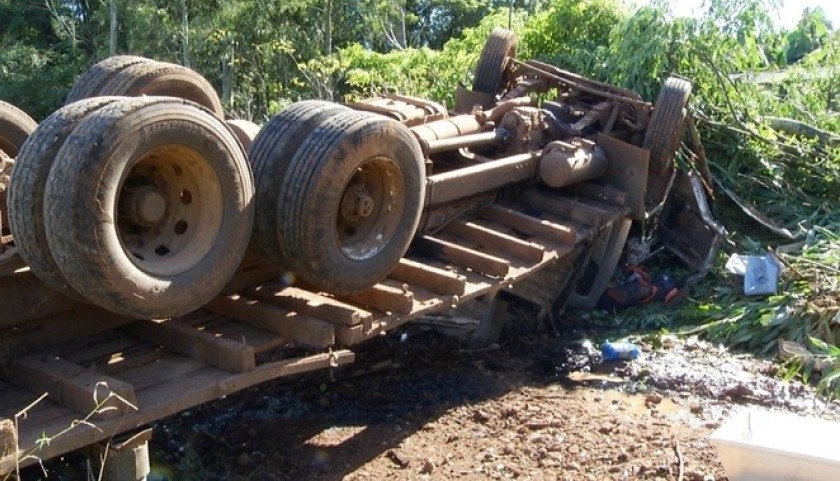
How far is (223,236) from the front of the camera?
427 centimetres

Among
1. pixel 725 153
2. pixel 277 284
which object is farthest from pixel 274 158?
pixel 725 153

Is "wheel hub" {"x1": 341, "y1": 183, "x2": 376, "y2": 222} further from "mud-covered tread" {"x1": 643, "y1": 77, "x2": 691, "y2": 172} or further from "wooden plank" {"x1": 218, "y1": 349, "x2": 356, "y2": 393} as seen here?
"mud-covered tread" {"x1": 643, "y1": 77, "x2": 691, "y2": 172}

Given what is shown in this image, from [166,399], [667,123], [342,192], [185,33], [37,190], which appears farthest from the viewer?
[185,33]

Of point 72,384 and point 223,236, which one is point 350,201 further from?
point 72,384

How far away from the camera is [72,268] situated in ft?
12.3

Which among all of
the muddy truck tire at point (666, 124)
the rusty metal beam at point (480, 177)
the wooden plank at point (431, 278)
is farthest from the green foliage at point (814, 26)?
the wooden plank at point (431, 278)

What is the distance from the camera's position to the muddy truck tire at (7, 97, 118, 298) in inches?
149

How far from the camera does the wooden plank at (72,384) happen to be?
3750 millimetres

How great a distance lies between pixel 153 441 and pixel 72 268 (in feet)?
6.03

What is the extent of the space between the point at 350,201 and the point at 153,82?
1.46 m

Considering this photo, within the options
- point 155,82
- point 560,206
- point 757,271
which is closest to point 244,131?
point 155,82

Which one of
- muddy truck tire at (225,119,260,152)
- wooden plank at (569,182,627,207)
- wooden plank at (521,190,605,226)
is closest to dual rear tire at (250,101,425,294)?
muddy truck tire at (225,119,260,152)

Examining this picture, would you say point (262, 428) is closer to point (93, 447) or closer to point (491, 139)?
point (93, 447)

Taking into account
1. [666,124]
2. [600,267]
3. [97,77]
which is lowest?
[600,267]
